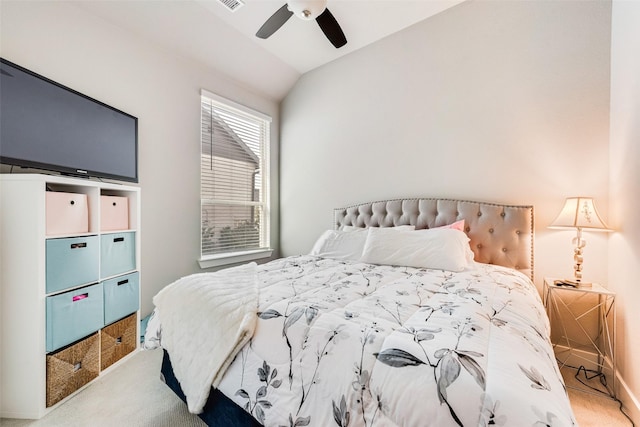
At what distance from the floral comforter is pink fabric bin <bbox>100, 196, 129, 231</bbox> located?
55.0 inches

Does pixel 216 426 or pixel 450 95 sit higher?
pixel 450 95

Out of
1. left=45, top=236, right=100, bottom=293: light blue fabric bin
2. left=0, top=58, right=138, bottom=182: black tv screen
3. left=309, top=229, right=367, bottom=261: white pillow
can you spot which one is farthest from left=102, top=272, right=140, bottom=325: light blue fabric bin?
left=309, top=229, right=367, bottom=261: white pillow

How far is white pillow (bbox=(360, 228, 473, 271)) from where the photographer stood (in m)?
1.95

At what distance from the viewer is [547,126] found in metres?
2.12

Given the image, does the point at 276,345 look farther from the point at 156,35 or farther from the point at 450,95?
the point at 156,35

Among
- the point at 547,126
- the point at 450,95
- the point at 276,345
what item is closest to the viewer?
the point at 276,345

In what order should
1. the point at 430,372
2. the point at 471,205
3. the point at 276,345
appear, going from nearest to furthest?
1. the point at 430,372
2. the point at 276,345
3. the point at 471,205

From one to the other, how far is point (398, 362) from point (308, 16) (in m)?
2.17

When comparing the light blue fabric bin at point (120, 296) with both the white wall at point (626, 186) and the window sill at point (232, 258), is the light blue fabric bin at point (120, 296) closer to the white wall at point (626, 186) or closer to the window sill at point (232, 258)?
the window sill at point (232, 258)

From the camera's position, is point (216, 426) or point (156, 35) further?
point (156, 35)

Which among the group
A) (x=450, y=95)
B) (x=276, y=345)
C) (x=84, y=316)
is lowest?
(x=84, y=316)

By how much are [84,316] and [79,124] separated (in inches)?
51.8

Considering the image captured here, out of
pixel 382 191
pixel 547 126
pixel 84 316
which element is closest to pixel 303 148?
pixel 382 191

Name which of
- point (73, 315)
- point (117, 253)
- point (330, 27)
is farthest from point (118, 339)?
point (330, 27)
